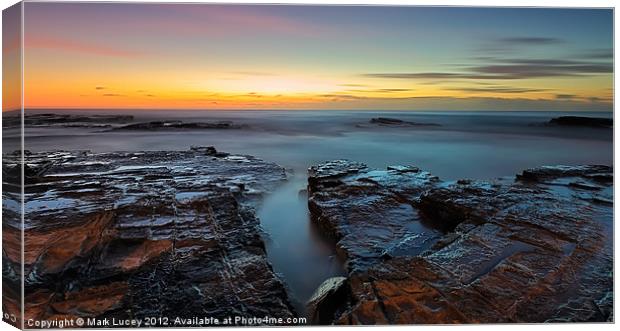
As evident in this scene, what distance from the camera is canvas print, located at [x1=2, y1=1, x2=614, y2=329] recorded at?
11.3 ft

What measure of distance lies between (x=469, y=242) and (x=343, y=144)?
146 centimetres

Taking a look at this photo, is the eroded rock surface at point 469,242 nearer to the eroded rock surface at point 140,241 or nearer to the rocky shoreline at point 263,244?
the rocky shoreline at point 263,244

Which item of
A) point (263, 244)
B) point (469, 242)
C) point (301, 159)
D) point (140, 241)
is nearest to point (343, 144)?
point (301, 159)

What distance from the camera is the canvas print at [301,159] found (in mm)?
3443

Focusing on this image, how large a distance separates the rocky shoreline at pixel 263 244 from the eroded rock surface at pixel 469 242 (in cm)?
1

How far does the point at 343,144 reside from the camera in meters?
4.56

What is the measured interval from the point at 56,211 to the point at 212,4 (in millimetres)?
2112

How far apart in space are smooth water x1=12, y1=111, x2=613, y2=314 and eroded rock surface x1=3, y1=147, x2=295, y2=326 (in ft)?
0.55

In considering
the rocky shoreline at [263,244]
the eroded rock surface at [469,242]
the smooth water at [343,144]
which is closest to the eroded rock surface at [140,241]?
the rocky shoreline at [263,244]

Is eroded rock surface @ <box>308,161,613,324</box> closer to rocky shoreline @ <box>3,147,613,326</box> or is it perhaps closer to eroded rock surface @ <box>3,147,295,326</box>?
rocky shoreline @ <box>3,147,613,326</box>

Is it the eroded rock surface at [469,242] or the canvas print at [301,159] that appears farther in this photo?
the canvas print at [301,159]

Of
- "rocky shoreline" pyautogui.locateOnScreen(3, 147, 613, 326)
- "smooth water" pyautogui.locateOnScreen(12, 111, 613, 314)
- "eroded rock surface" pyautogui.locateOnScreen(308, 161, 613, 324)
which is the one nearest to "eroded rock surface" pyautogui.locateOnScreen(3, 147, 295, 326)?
"rocky shoreline" pyautogui.locateOnScreen(3, 147, 613, 326)

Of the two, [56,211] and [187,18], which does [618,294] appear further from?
[56,211]

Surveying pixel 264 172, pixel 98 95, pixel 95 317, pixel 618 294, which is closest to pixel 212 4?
pixel 98 95
